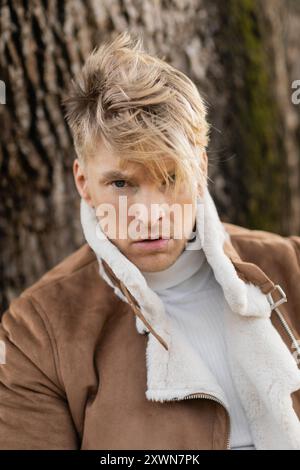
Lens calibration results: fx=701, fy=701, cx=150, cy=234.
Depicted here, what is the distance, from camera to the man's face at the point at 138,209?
222cm

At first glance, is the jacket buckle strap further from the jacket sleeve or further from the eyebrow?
the jacket sleeve

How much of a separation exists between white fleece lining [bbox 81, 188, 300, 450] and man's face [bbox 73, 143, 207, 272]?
0.21ft

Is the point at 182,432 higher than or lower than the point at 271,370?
lower

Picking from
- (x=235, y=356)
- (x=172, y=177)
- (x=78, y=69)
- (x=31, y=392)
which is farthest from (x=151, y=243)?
(x=78, y=69)

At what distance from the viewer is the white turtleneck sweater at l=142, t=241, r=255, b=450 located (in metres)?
2.37

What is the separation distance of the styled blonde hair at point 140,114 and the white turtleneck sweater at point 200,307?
332 mm

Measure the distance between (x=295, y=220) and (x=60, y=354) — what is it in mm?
1815

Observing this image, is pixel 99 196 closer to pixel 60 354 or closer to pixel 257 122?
pixel 60 354

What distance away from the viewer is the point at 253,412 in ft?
7.55

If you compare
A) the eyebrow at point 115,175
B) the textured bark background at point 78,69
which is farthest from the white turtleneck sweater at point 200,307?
the textured bark background at point 78,69

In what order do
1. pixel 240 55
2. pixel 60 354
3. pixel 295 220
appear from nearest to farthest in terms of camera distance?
1. pixel 60 354
2. pixel 240 55
3. pixel 295 220

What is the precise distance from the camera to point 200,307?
2.47 metres

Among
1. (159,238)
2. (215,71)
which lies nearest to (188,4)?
(215,71)

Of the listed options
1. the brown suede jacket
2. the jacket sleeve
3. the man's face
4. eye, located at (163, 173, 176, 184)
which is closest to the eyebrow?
the man's face
